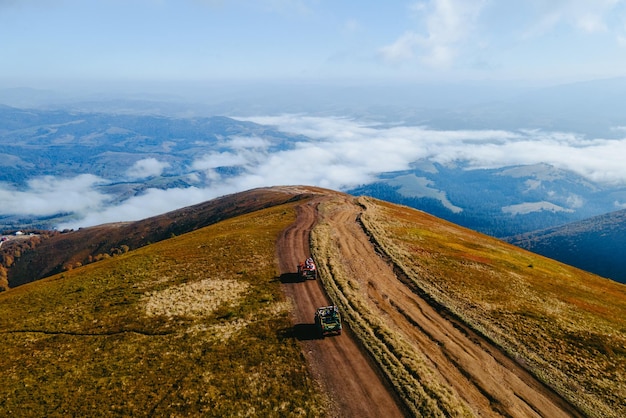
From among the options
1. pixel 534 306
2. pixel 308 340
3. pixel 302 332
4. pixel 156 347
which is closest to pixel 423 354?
pixel 308 340

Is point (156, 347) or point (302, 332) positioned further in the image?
point (302, 332)

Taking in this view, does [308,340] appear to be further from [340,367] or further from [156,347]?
[156,347]

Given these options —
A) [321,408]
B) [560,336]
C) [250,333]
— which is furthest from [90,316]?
[560,336]

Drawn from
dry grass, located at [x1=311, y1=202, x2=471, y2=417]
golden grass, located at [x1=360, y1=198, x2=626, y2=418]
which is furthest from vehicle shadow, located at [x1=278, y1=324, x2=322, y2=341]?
golden grass, located at [x1=360, y1=198, x2=626, y2=418]

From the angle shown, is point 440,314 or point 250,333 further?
point 440,314

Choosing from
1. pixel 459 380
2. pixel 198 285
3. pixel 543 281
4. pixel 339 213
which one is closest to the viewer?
pixel 459 380

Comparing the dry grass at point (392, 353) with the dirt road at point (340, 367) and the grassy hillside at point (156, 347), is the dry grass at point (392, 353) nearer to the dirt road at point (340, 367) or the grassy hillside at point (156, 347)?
the dirt road at point (340, 367)

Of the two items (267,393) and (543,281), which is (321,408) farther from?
(543,281)

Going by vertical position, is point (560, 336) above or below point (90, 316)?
above
